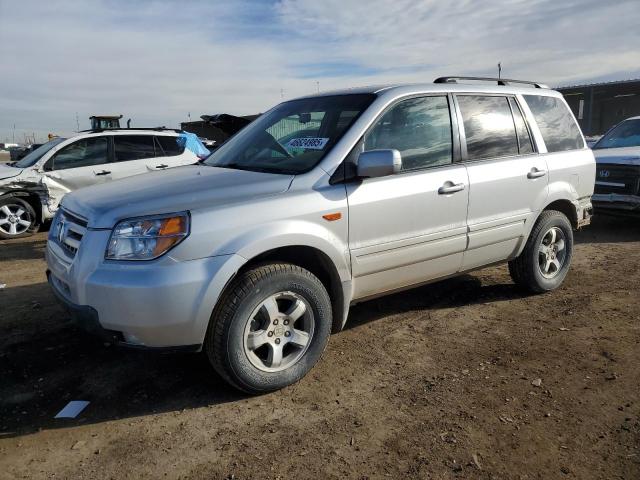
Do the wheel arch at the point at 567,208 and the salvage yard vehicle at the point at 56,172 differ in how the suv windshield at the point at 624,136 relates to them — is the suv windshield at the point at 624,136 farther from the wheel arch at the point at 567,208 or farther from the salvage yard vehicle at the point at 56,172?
the salvage yard vehicle at the point at 56,172

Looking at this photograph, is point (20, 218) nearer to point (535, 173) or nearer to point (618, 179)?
point (535, 173)

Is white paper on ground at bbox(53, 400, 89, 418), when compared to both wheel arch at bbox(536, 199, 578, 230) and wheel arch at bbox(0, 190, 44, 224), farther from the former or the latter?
wheel arch at bbox(0, 190, 44, 224)

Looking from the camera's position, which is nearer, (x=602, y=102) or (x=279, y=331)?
(x=279, y=331)

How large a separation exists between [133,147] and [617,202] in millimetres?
7718

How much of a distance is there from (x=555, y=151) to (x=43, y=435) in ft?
14.9

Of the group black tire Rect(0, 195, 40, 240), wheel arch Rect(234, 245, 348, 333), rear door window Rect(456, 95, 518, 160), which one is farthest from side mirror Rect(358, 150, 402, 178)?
black tire Rect(0, 195, 40, 240)

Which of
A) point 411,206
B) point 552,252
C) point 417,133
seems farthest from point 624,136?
point 411,206

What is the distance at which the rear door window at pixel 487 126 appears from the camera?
4.10 meters

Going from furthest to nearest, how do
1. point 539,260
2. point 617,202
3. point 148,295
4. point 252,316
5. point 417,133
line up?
point 617,202 < point 539,260 < point 417,133 < point 252,316 < point 148,295

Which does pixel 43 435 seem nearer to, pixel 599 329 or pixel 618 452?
pixel 618 452

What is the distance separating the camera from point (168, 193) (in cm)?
307

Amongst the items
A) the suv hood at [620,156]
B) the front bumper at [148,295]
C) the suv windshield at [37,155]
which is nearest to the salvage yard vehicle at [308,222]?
the front bumper at [148,295]

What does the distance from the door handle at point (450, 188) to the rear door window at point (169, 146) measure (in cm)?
637

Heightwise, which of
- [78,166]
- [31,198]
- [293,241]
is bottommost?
[31,198]
